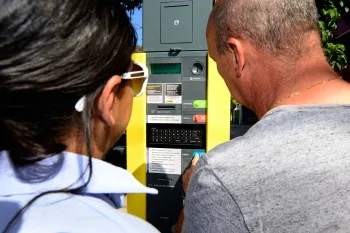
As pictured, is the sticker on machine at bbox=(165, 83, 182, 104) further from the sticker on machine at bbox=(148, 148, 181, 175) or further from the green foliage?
the green foliage

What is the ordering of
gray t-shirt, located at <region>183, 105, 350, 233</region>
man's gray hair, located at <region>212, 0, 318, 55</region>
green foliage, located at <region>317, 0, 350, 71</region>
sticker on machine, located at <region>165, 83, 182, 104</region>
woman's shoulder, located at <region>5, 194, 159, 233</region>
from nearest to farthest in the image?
woman's shoulder, located at <region>5, 194, 159, 233</region>
gray t-shirt, located at <region>183, 105, 350, 233</region>
man's gray hair, located at <region>212, 0, 318, 55</region>
sticker on machine, located at <region>165, 83, 182, 104</region>
green foliage, located at <region>317, 0, 350, 71</region>

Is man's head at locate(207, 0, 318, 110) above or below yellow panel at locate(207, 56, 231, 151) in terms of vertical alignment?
above

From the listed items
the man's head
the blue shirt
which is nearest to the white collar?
the blue shirt

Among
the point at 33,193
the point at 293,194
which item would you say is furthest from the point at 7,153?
the point at 293,194

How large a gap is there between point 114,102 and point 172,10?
58.0 inches

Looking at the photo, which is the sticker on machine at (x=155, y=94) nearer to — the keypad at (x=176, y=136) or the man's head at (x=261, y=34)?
the keypad at (x=176, y=136)

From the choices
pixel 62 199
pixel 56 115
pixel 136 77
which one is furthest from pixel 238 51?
pixel 62 199

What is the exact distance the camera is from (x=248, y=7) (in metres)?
1.55

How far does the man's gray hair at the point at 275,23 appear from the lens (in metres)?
1.47

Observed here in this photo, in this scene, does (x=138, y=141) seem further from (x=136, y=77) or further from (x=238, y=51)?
(x=136, y=77)

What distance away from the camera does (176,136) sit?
2.46 m

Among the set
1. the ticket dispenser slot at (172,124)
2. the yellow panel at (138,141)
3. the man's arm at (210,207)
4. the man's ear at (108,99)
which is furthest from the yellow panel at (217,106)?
the man's ear at (108,99)

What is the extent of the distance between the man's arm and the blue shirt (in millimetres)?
311

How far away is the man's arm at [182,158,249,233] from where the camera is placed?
3.78ft
